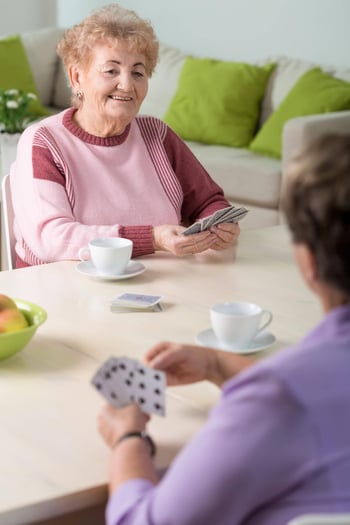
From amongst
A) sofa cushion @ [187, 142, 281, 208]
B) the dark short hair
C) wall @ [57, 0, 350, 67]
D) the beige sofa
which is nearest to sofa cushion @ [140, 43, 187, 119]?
the beige sofa

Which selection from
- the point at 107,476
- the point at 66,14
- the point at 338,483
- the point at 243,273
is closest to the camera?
the point at 338,483

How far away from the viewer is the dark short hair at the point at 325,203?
1017 millimetres

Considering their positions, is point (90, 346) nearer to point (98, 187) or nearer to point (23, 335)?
point (23, 335)

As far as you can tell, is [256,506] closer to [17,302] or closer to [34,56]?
[17,302]

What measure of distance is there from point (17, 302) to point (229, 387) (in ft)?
2.77

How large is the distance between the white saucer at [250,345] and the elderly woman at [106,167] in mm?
558

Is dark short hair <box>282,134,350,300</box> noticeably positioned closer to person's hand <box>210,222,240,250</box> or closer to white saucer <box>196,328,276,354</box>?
white saucer <box>196,328,276,354</box>

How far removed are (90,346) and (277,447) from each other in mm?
831

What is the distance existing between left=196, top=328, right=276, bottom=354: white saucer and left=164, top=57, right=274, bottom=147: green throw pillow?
3.59m

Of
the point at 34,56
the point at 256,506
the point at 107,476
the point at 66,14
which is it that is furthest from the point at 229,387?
the point at 66,14

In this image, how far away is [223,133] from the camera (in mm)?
5375

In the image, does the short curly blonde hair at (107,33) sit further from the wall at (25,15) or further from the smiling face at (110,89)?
the wall at (25,15)

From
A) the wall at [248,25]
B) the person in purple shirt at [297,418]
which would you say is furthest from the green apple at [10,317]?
the wall at [248,25]

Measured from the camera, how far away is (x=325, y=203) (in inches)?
40.1
